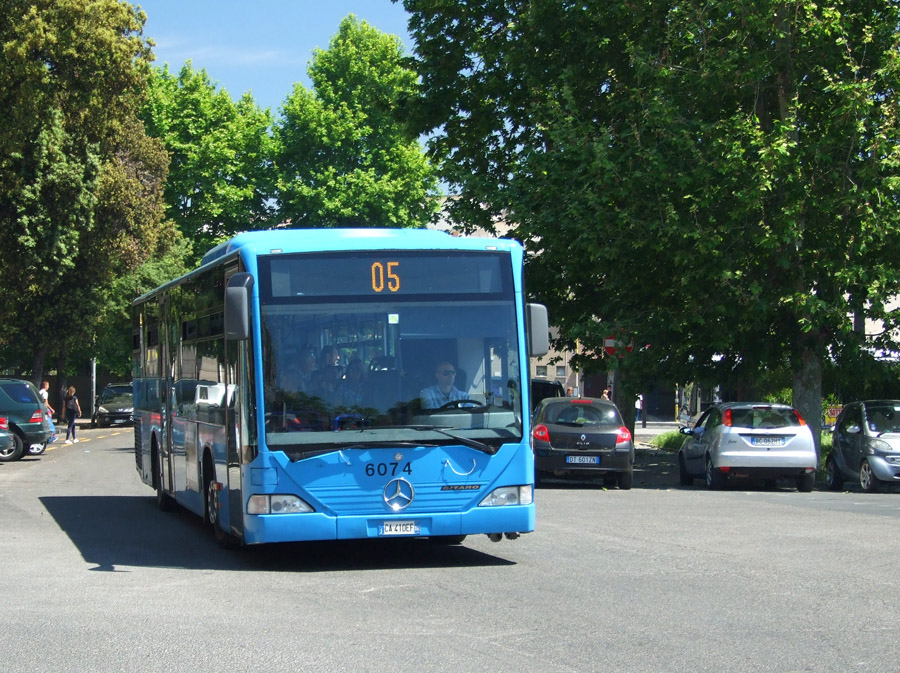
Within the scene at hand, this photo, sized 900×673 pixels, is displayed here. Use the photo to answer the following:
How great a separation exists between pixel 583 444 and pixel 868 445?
478cm

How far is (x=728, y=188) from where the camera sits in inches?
963

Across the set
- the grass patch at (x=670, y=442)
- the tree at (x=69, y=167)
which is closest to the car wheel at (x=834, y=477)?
the grass patch at (x=670, y=442)

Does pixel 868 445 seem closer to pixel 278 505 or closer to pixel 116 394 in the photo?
pixel 278 505

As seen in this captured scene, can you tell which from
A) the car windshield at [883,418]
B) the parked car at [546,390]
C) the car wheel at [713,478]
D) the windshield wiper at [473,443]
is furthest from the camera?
the parked car at [546,390]

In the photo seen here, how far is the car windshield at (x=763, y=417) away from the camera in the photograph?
2297cm

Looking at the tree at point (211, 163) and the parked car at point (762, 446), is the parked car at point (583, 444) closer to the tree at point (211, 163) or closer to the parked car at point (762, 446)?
the parked car at point (762, 446)

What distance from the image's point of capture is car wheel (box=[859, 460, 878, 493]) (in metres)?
22.7

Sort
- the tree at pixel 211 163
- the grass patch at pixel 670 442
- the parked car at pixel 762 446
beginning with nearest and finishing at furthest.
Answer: the parked car at pixel 762 446 < the grass patch at pixel 670 442 < the tree at pixel 211 163

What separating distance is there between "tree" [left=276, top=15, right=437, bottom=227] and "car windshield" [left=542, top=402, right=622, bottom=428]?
1216 inches

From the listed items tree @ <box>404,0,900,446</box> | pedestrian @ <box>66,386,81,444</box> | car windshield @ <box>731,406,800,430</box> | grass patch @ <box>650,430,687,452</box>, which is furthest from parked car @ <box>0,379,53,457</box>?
grass patch @ <box>650,430,687,452</box>

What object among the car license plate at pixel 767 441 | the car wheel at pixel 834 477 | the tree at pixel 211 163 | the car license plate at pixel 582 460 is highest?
the tree at pixel 211 163

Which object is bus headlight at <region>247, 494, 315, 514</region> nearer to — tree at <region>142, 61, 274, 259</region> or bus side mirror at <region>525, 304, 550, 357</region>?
bus side mirror at <region>525, 304, 550, 357</region>

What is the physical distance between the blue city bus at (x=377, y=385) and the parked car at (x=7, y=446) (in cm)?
1894

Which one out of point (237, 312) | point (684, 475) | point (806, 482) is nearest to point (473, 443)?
point (237, 312)
